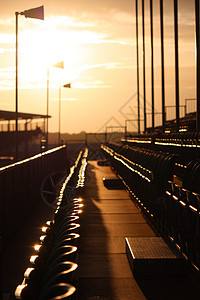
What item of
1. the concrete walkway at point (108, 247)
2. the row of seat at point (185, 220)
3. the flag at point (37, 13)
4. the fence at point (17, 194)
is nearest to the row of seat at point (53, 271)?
the concrete walkway at point (108, 247)

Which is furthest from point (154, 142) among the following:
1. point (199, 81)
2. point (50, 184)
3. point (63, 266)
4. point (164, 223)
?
point (63, 266)

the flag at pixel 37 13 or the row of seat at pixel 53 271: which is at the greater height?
the flag at pixel 37 13

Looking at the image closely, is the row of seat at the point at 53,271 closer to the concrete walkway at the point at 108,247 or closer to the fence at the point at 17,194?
the concrete walkway at the point at 108,247

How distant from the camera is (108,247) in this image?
6.58 metres

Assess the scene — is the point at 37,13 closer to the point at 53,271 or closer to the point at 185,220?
the point at 185,220

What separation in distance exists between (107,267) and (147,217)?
3085 millimetres

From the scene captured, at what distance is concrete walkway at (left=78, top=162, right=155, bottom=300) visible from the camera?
186 inches

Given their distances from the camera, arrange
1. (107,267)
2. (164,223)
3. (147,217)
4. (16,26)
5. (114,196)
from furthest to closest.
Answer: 1. (16,26)
2. (114,196)
3. (147,217)
4. (164,223)
5. (107,267)

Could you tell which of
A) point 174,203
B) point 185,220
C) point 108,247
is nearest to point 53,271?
point 185,220

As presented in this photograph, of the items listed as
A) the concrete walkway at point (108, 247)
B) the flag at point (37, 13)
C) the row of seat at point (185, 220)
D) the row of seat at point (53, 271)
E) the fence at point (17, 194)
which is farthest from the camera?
the flag at point (37, 13)

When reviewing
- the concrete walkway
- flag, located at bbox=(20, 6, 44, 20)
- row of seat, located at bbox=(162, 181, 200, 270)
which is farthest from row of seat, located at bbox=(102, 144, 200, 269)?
flag, located at bbox=(20, 6, 44, 20)

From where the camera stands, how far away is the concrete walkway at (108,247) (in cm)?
471

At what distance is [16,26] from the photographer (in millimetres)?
18312

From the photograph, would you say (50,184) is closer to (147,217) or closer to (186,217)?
(147,217)
